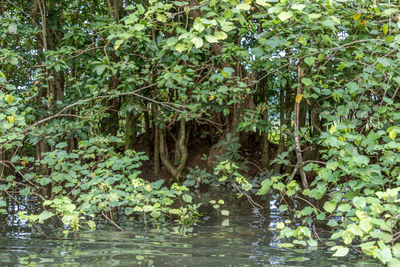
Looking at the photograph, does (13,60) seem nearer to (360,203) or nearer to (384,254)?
(360,203)

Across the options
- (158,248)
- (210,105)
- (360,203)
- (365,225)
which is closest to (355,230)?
(365,225)

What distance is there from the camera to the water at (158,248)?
3061 mm

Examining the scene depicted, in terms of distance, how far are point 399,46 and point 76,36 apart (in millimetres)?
4321

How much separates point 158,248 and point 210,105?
9.86 feet

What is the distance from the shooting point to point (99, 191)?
4.07m

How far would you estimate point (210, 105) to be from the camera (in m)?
6.10

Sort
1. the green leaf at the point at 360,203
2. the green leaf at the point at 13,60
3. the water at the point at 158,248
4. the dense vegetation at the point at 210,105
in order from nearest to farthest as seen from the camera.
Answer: the green leaf at the point at 360,203
the water at the point at 158,248
the dense vegetation at the point at 210,105
the green leaf at the point at 13,60

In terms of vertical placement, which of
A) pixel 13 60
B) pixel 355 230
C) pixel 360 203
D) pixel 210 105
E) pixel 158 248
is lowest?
pixel 158 248

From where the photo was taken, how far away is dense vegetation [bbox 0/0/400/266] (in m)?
3.22

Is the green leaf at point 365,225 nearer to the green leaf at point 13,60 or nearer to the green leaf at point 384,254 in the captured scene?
the green leaf at point 384,254

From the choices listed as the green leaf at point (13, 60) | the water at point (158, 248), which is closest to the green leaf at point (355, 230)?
the water at point (158, 248)

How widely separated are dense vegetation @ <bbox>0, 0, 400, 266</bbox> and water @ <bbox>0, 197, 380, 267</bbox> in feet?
0.65

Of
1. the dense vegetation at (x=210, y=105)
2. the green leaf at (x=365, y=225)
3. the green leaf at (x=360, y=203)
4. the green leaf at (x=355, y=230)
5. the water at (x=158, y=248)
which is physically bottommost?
the water at (x=158, y=248)

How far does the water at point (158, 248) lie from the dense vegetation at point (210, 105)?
20cm
